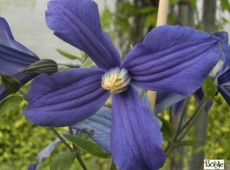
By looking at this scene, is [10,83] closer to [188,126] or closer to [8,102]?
[8,102]

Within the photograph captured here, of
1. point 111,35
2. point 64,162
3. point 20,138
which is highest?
point 64,162

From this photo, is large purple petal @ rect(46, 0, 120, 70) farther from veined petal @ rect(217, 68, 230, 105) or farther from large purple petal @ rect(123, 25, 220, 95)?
veined petal @ rect(217, 68, 230, 105)

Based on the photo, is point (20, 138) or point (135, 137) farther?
point (20, 138)

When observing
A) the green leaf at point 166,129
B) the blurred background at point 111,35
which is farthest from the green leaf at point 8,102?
the blurred background at point 111,35

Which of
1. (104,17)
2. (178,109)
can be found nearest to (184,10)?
(104,17)

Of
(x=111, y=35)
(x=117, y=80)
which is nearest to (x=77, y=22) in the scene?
(x=117, y=80)

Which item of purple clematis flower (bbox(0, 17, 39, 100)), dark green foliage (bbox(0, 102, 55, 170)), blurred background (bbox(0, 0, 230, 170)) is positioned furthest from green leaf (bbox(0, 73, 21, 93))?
dark green foliage (bbox(0, 102, 55, 170))

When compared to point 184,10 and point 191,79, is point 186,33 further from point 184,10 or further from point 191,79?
point 184,10
